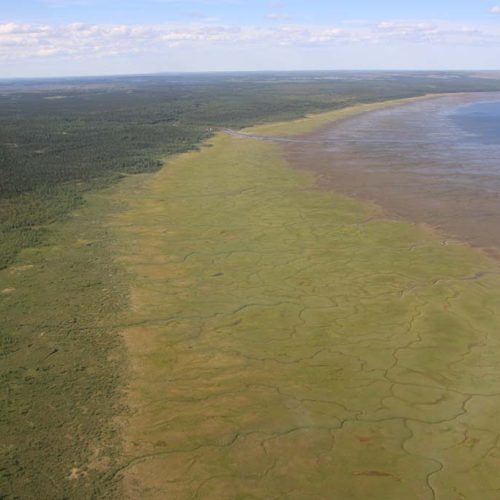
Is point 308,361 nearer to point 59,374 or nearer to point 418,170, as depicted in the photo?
point 59,374

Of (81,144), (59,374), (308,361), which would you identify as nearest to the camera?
(59,374)

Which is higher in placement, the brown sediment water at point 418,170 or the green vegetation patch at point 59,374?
the brown sediment water at point 418,170

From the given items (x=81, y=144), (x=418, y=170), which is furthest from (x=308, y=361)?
(x=81, y=144)

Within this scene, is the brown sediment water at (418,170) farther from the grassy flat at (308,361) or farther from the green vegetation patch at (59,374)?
the green vegetation patch at (59,374)

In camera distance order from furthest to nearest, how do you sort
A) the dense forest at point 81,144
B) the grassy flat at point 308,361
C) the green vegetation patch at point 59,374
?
the dense forest at point 81,144
the grassy flat at point 308,361
the green vegetation patch at point 59,374

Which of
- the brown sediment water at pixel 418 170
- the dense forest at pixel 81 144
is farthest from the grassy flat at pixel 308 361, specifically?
the dense forest at pixel 81 144
